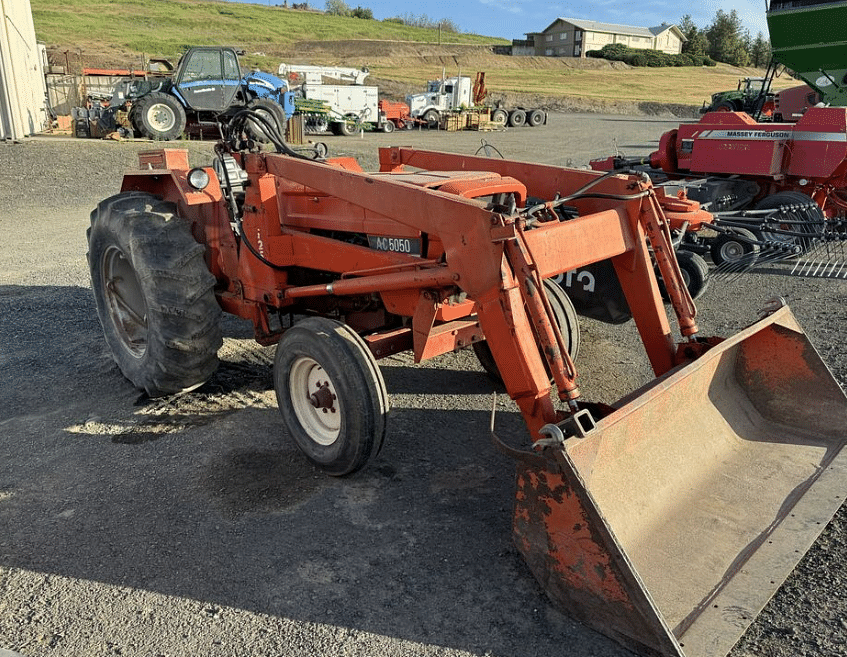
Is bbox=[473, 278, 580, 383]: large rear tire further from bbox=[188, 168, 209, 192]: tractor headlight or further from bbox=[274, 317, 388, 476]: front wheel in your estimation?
bbox=[188, 168, 209, 192]: tractor headlight

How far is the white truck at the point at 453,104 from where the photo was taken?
29.9 m

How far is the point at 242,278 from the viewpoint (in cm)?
440

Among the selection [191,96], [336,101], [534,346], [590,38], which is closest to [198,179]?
[534,346]

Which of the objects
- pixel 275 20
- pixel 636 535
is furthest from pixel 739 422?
pixel 275 20

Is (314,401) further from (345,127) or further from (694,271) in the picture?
(345,127)

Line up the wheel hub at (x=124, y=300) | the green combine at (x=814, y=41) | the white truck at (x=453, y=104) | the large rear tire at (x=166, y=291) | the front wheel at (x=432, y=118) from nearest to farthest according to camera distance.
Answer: the large rear tire at (x=166, y=291) → the wheel hub at (x=124, y=300) → the green combine at (x=814, y=41) → the front wheel at (x=432, y=118) → the white truck at (x=453, y=104)

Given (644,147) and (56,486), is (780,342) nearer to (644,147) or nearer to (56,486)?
(56,486)

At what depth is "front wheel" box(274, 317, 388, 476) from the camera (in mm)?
3363

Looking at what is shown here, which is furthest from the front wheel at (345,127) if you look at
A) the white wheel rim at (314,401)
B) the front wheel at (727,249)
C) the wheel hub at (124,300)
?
the white wheel rim at (314,401)

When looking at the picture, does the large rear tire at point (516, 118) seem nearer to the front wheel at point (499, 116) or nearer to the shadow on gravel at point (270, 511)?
the front wheel at point (499, 116)

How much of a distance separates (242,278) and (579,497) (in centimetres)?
273

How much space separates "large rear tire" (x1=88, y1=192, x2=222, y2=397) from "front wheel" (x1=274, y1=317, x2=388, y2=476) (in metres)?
0.82

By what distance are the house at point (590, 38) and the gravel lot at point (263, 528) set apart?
79.1 meters

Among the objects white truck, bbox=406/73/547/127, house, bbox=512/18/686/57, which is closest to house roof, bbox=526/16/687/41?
house, bbox=512/18/686/57
